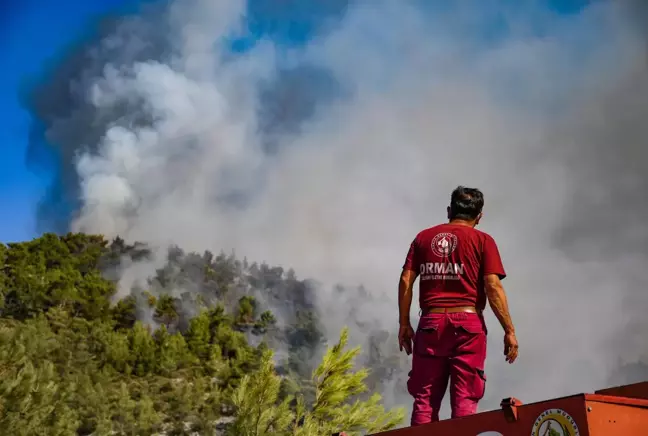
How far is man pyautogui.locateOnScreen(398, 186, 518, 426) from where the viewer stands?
331cm

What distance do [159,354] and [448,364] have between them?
31.7m

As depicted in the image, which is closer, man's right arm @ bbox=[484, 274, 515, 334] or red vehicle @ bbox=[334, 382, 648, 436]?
red vehicle @ bbox=[334, 382, 648, 436]

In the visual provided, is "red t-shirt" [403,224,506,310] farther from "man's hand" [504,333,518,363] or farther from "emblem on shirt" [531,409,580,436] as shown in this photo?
"emblem on shirt" [531,409,580,436]

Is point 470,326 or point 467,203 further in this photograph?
point 467,203

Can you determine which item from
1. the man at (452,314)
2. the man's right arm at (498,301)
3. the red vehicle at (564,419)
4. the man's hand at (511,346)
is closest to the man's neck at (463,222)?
the man at (452,314)

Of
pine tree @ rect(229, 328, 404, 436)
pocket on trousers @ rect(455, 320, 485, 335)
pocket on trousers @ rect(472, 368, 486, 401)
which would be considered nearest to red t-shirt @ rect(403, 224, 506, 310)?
pocket on trousers @ rect(455, 320, 485, 335)

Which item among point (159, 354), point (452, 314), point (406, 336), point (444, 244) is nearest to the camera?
point (452, 314)

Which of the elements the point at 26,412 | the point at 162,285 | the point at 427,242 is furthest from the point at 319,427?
the point at 162,285

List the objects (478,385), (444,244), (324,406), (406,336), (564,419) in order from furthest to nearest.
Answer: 1. (324,406)
2. (406,336)
3. (444,244)
4. (478,385)
5. (564,419)

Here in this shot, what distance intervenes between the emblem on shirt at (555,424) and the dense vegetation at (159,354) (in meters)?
9.27

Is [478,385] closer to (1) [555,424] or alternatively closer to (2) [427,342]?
(2) [427,342]

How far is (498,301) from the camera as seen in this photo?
3.35 m

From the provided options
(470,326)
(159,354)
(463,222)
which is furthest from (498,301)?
(159,354)

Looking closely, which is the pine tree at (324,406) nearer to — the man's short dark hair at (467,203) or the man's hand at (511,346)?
the man's short dark hair at (467,203)
